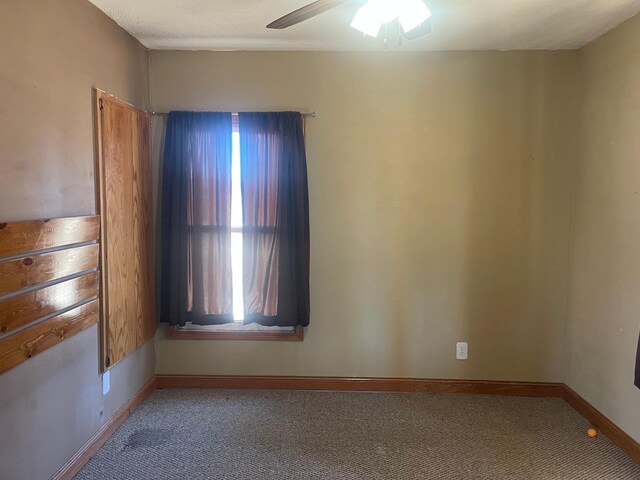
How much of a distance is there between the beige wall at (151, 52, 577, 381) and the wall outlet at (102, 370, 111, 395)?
37.6 inches

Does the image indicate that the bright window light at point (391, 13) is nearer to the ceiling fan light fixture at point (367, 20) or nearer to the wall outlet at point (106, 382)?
the ceiling fan light fixture at point (367, 20)

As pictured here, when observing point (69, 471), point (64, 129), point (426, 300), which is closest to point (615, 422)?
point (426, 300)

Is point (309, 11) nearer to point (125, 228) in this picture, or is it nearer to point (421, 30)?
point (421, 30)

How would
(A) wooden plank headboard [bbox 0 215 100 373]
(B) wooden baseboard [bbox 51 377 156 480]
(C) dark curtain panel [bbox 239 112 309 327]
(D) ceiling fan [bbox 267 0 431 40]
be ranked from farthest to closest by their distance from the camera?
(C) dark curtain panel [bbox 239 112 309 327], (B) wooden baseboard [bbox 51 377 156 480], (D) ceiling fan [bbox 267 0 431 40], (A) wooden plank headboard [bbox 0 215 100 373]

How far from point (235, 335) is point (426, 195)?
1682mm

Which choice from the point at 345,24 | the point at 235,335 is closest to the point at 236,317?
the point at 235,335

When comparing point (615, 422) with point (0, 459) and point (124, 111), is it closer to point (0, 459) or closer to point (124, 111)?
point (0, 459)

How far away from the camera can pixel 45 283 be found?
1.86m

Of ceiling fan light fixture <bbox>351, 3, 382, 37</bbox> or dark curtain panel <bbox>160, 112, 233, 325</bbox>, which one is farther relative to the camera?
dark curtain panel <bbox>160, 112, 233, 325</bbox>

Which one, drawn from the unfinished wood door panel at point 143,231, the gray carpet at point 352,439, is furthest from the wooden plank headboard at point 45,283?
the gray carpet at point 352,439

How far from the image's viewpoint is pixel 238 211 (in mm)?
2963

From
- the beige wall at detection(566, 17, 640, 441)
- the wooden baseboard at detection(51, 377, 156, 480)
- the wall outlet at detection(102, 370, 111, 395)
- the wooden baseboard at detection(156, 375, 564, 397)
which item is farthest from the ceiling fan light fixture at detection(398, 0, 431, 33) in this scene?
the wooden baseboard at detection(51, 377, 156, 480)

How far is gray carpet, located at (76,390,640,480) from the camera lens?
7.17 ft

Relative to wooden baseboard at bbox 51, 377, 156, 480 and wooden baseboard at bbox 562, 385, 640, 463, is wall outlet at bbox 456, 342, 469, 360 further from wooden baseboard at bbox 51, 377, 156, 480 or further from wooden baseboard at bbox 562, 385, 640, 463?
wooden baseboard at bbox 51, 377, 156, 480
